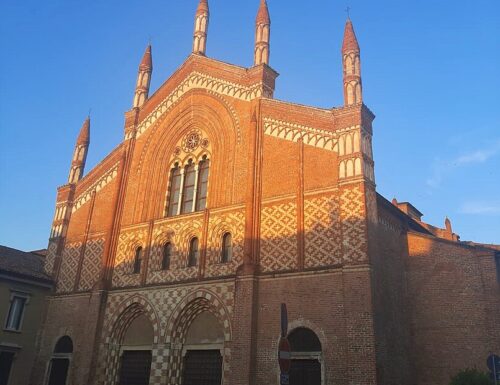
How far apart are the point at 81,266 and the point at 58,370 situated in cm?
484

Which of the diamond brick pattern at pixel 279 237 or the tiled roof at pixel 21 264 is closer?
the diamond brick pattern at pixel 279 237

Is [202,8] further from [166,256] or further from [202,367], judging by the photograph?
[202,367]

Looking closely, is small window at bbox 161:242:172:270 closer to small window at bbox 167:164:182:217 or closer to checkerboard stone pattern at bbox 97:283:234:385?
checkerboard stone pattern at bbox 97:283:234:385

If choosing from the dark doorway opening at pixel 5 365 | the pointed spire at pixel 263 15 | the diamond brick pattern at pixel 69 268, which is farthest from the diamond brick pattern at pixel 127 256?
the pointed spire at pixel 263 15

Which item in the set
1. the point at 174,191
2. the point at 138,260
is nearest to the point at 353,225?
the point at 174,191

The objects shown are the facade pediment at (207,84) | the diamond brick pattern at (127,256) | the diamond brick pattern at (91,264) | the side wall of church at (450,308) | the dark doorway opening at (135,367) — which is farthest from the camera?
the diamond brick pattern at (91,264)

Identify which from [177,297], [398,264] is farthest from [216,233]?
[398,264]

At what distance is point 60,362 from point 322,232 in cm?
1415

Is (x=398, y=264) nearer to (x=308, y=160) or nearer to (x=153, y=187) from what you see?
(x=308, y=160)

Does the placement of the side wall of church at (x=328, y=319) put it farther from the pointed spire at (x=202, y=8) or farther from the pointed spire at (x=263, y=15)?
the pointed spire at (x=202, y=8)

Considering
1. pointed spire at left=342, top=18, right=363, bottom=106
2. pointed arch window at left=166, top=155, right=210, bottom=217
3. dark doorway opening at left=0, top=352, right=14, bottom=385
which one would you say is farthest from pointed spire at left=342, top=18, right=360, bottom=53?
dark doorway opening at left=0, top=352, right=14, bottom=385

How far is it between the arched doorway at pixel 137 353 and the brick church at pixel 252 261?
0.22 ft

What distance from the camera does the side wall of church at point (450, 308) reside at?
16.8 metres

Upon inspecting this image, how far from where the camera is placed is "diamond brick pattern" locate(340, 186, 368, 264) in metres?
14.8
